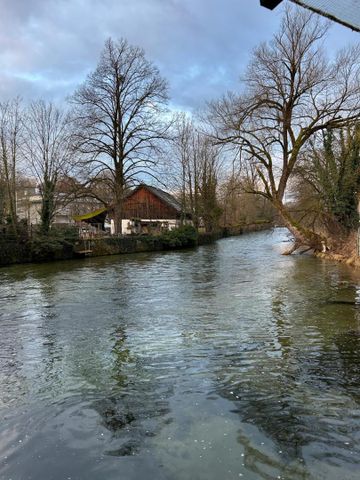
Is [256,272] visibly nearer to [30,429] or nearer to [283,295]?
[283,295]

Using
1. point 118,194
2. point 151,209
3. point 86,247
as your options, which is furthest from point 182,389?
point 151,209

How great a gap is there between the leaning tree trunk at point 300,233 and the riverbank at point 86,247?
2.79 m

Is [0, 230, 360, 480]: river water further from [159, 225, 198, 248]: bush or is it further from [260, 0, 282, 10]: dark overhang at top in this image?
[159, 225, 198, 248]: bush

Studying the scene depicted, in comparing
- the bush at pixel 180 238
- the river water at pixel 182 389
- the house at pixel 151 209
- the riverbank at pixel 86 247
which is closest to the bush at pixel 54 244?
the riverbank at pixel 86 247

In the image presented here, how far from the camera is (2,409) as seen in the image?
5320 mm

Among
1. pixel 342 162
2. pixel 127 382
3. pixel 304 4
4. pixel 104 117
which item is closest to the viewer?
pixel 304 4

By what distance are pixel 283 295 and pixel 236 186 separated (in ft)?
56.3

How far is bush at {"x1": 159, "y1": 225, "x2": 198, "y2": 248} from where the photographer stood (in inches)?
1508

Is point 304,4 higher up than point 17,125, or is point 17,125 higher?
point 17,125

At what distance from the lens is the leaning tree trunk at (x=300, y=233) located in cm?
2680

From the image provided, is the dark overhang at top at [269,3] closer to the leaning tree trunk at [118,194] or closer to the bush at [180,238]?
the leaning tree trunk at [118,194]

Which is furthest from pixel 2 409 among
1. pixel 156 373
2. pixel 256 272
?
pixel 256 272

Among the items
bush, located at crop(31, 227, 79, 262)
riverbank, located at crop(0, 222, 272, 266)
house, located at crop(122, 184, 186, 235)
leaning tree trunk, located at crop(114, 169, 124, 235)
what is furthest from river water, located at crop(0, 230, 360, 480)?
house, located at crop(122, 184, 186, 235)

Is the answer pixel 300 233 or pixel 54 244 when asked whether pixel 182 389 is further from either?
pixel 54 244
